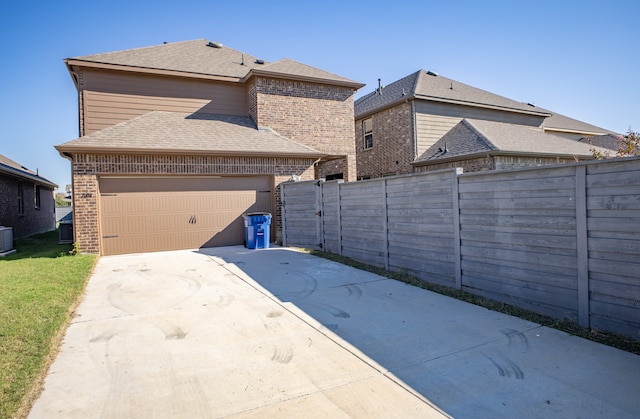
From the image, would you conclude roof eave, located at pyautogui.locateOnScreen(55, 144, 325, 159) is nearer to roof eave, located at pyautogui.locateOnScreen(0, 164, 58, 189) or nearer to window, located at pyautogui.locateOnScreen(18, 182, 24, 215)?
roof eave, located at pyautogui.locateOnScreen(0, 164, 58, 189)

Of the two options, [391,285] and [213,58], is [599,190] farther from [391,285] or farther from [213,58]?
[213,58]

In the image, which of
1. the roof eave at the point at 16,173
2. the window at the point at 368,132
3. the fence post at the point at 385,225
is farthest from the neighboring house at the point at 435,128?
the roof eave at the point at 16,173

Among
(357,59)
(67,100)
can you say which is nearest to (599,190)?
(357,59)

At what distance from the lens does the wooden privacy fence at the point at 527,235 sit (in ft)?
13.5

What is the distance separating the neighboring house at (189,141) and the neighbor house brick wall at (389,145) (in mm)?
3056

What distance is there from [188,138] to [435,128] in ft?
36.7

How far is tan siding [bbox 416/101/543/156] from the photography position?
671 inches

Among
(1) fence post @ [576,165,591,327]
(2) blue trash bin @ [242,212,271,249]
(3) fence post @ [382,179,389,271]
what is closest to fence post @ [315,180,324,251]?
(2) blue trash bin @ [242,212,271,249]

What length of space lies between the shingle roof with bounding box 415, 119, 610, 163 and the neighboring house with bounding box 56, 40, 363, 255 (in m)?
4.31

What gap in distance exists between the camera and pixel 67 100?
14742 mm

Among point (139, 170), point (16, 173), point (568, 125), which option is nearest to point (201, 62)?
point (139, 170)

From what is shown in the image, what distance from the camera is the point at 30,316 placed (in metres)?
4.97

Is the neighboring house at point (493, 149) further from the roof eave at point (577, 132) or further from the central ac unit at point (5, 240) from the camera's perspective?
the central ac unit at point (5, 240)

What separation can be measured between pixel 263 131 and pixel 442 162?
24.9 feet
